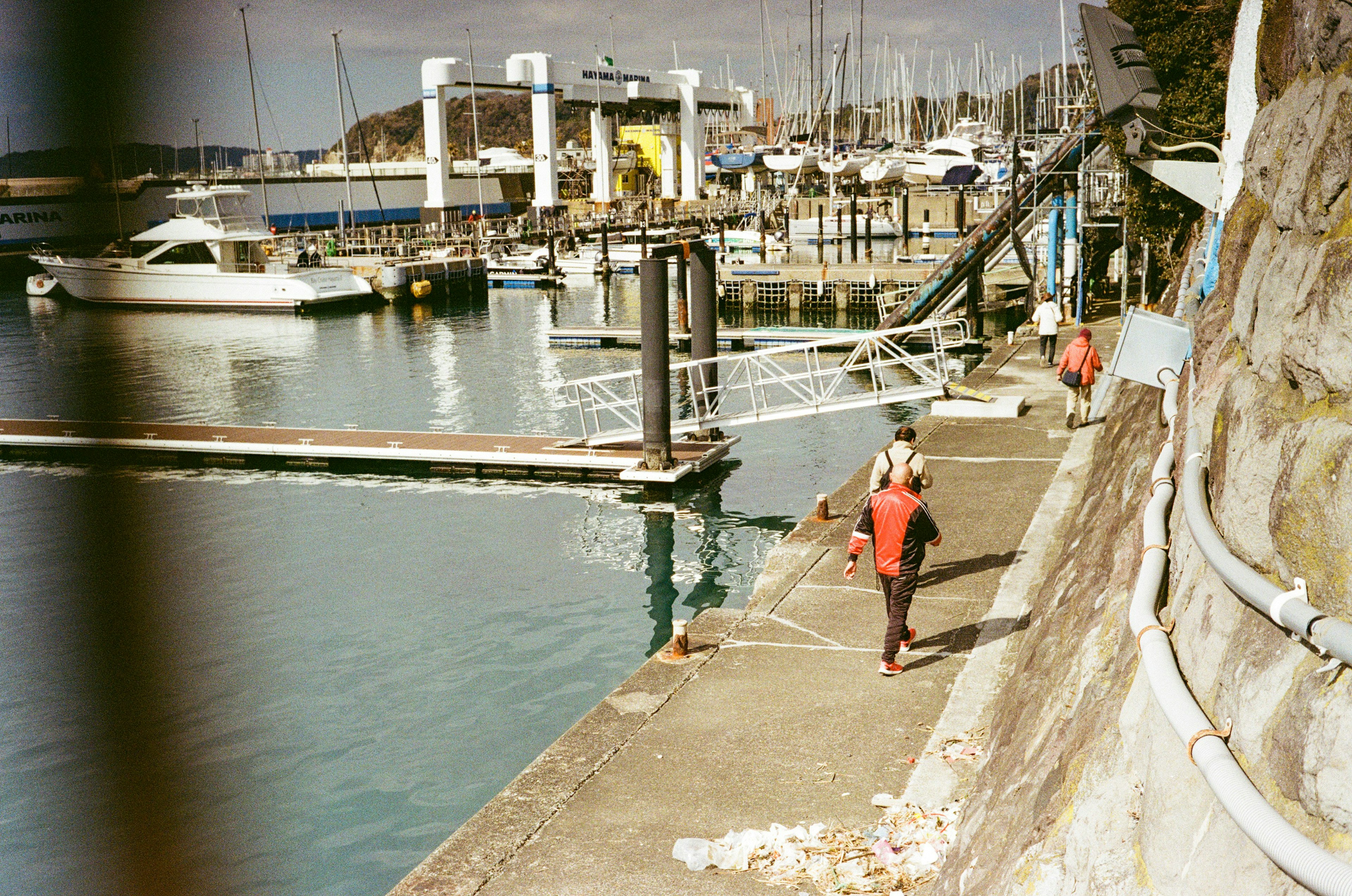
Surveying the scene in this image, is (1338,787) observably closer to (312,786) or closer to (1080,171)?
(312,786)

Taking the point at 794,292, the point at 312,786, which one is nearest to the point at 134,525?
the point at 312,786

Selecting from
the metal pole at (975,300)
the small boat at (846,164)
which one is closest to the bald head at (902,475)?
the metal pole at (975,300)

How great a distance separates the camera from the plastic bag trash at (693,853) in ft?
19.7

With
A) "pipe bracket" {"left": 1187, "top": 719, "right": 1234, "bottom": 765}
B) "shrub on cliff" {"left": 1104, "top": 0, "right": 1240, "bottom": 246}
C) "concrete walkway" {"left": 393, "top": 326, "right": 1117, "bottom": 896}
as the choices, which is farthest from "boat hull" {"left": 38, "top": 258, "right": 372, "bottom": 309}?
"pipe bracket" {"left": 1187, "top": 719, "right": 1234, "bottom": 765}

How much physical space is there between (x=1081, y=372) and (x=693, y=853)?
11629 millimetres

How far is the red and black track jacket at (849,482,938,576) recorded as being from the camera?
8.20 m

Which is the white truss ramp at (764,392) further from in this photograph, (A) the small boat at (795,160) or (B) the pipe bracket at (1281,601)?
(A) the small boat at (795,160)

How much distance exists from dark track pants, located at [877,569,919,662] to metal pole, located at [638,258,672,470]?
→ 9.18 m

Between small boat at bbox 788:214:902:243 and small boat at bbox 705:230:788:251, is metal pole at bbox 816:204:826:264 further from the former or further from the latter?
small boat at bbox 705:230:788:251

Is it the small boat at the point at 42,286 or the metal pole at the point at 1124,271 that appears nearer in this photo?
the metal pole at the point at 1124,271

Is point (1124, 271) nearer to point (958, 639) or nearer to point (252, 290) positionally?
point (958, 639)

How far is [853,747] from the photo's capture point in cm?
734

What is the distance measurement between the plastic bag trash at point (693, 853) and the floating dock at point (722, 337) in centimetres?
2847

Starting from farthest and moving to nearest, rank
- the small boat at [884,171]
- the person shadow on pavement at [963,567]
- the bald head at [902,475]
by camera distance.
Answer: the small boat at [884,171]
the person shadow on pavement at [963,567]
the bald head at [902,475]
